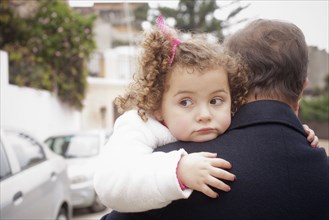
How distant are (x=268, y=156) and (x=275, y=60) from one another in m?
0.34

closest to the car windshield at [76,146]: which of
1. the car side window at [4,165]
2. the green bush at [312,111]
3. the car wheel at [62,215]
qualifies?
the car wheel at [62,215]

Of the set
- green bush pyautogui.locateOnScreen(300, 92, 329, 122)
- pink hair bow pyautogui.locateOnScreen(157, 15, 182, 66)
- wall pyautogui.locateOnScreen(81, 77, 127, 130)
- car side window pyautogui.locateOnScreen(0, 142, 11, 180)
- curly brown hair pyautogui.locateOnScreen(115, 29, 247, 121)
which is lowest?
wall pyautogui.locateOnScreen(81, 77, 127, 130)

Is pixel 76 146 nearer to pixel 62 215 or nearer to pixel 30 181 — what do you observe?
pixel 62 215

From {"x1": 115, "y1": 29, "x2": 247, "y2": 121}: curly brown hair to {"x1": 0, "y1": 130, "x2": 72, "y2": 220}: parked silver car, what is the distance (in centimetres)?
174

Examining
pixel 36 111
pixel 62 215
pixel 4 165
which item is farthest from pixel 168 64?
pixel 36 111

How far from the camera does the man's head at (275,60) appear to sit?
1.38m

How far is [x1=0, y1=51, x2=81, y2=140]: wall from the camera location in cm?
685

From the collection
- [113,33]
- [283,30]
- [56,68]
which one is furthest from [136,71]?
[113,33]

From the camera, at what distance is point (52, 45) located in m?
12.7

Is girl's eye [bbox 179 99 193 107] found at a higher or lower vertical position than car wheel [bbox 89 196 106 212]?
higher

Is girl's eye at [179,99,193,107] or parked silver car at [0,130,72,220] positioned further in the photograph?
parked silver car at [0,130,72,220]

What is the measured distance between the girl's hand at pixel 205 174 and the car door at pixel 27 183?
1906mm

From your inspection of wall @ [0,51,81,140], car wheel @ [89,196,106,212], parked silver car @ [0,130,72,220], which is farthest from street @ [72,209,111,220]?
parked silver car @ [0,130,72,220]

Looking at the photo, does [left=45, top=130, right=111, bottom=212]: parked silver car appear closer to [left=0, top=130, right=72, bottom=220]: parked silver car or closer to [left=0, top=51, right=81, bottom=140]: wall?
[left=0, top=51, right=81, bottom=140]: wall
